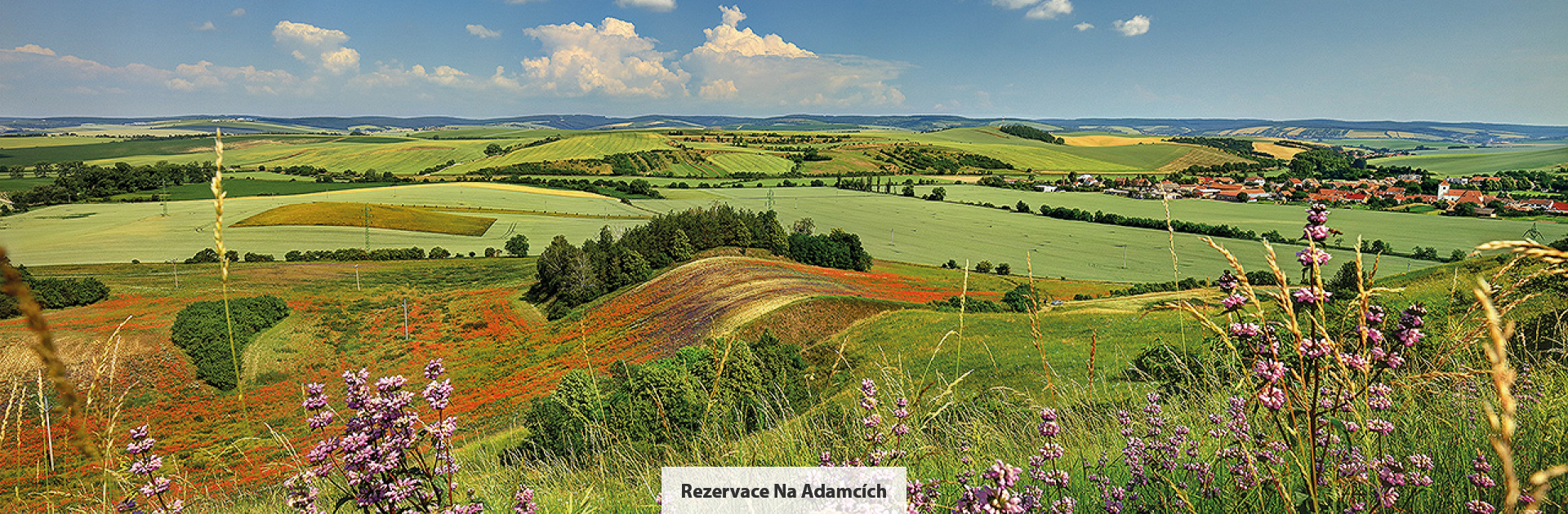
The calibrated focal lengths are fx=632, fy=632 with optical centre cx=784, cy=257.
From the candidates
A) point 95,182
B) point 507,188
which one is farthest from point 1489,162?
point 95,182

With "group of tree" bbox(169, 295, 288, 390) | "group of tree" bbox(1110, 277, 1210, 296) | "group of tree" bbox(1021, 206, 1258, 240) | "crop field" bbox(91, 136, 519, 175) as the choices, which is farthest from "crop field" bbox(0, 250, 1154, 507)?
"crop field" bbox(91, 136, 519, 175)

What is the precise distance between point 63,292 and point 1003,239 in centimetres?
8808

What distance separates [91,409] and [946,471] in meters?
4.90

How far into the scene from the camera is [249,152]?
558 feet

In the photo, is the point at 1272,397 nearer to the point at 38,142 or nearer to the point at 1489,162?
the point at 1489,162

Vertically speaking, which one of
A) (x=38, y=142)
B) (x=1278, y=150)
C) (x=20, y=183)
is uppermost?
(x=1278, y=150)

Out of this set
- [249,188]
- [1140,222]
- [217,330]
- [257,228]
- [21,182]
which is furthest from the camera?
[249,188]

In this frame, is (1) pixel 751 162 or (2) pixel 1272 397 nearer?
(2) pixel 1272 397

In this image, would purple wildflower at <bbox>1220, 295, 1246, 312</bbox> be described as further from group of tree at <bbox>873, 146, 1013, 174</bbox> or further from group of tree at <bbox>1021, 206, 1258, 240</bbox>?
group of tree at <bbox>873, 146, 1013, 174</bbox>

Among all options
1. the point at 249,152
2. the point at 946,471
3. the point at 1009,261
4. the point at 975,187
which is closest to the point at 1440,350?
the point at 946,471

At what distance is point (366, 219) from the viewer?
8106cm

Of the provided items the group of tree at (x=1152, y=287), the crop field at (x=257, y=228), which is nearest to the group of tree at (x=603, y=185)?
the crop field at (x=257, y=228)

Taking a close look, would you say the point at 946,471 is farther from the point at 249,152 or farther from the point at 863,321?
the point at 249,152

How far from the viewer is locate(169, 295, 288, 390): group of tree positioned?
121 ft
